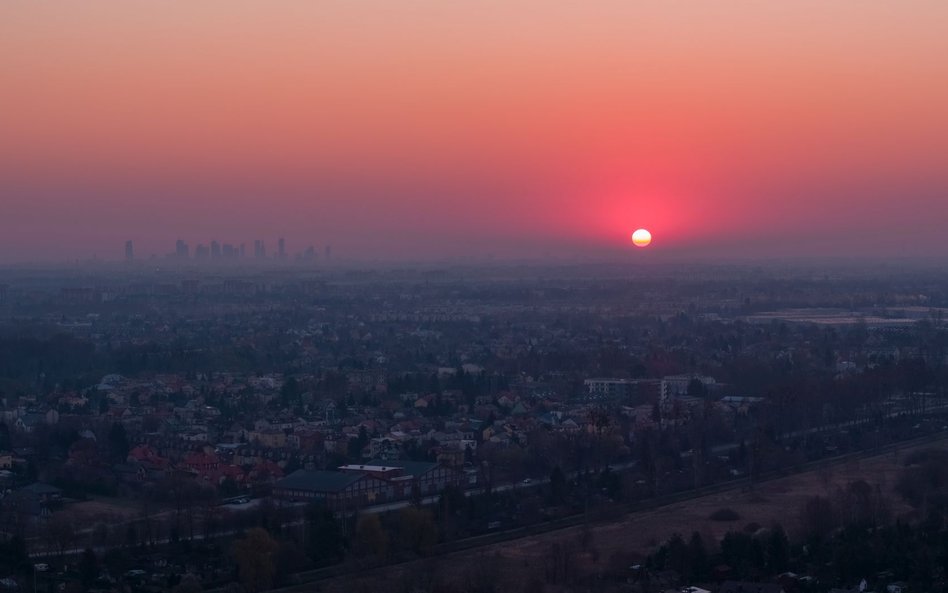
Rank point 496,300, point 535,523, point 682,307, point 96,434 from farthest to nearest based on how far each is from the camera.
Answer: point 496,300 < point 682,307 < point 96,434 < point 535,523

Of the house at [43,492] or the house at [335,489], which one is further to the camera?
the house at [43,492]

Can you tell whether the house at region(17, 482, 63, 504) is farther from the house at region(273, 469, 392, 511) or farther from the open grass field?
the open grass field

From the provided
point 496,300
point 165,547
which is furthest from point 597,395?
point 496,300

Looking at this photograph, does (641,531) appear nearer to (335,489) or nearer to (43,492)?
(335,489)

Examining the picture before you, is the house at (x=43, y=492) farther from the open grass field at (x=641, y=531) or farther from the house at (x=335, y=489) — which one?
the open grass field at (x=641, y=531)

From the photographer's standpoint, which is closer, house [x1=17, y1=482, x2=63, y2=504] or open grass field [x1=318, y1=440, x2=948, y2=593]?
open grass field [x1=318, y1=440, x2=948, y2=593]

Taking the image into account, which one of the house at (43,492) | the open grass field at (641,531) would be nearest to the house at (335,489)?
the open grass field at (641,531)

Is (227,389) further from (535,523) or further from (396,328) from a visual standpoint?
(396,328)

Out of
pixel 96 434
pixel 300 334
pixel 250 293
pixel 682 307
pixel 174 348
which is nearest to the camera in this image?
pixel 96 434

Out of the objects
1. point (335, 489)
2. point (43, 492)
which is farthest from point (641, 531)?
point (43, 492)

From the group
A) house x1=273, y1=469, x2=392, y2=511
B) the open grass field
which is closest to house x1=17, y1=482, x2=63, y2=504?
house x1=273, y1=469, x2=392, y2=511

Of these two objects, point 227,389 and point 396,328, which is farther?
point 396,328
